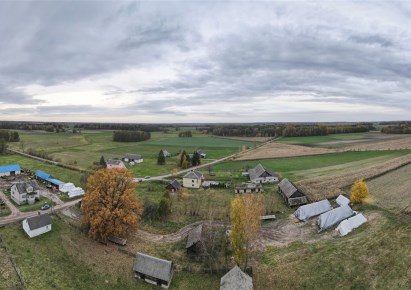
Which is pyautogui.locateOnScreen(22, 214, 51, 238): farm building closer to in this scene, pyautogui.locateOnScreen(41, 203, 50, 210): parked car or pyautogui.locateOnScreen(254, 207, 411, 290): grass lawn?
pyautogui.locateOnScreen(41, 203, 50, 210): parked car

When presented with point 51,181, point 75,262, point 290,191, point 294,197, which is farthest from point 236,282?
point 51,181

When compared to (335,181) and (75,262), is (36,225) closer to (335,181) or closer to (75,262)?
(75,262)

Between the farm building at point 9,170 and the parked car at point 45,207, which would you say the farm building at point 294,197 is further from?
the farm building at point 9,170

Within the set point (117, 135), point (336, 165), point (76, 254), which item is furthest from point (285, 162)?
point (117, 135)

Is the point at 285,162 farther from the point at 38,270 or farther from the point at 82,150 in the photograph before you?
the point at 82,150


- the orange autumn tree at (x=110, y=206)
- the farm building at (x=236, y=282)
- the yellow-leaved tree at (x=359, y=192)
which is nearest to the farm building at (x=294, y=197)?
the yellow-leaved tree at (x=359, y=192)

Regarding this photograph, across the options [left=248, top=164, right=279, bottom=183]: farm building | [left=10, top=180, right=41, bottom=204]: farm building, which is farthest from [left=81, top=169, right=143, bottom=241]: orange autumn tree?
[left=248, top=164, right=279, bottom=183]: farm building
